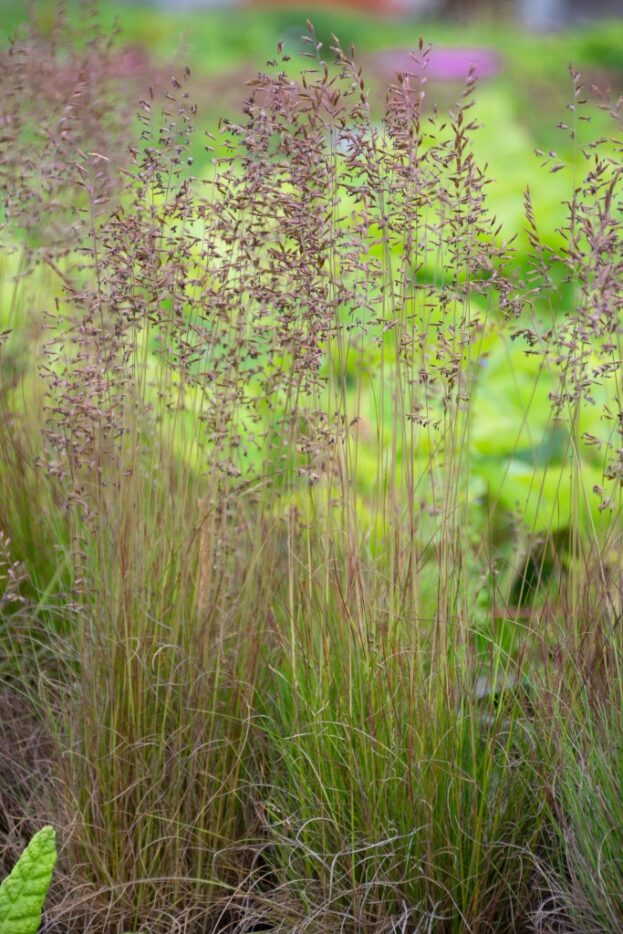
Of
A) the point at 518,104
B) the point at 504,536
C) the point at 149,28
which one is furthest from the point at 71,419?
the point at 149,28

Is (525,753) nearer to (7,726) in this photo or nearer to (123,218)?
(7,726)

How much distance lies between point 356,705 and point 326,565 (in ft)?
0.79

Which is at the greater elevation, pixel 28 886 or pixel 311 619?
pixel 311 619

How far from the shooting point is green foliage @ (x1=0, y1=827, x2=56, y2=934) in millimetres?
1878

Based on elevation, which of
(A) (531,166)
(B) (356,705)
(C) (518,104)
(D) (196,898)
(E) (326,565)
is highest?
(C) (518,104)

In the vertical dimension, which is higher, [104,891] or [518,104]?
[518,104]

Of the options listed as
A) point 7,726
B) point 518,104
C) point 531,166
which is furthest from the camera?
point 518,104

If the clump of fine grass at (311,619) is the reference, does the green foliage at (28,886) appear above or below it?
below

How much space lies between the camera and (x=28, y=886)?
189cm

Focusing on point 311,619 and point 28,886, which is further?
point 311,619

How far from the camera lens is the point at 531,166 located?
17.4ft

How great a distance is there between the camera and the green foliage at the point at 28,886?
188 cm

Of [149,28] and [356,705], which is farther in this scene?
[149,28]

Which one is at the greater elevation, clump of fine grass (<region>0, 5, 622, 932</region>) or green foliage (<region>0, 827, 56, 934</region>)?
clump of fine grass (<region>0, 5, 622, 932</region>)
